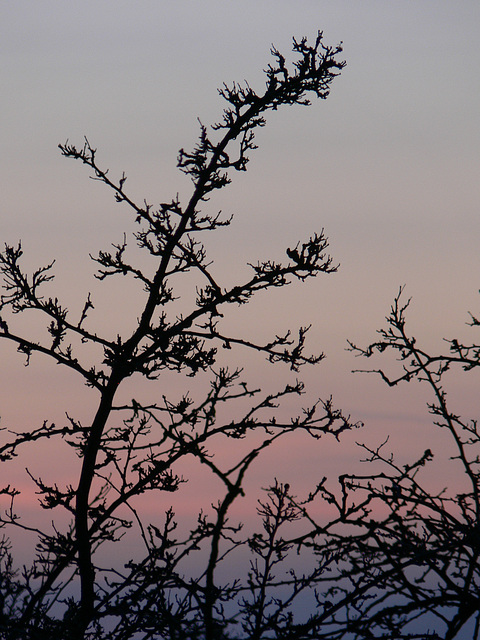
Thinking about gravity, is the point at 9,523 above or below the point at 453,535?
above

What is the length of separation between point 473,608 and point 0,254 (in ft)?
24.7

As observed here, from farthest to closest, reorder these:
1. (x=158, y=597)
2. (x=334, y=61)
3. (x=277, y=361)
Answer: (x=334, y=61)
(x=277, y=361)
(x=158, y=597)

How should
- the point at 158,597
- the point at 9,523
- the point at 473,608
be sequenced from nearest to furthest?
the point at 473,608 < the point at 158,597 < the point at 9,523

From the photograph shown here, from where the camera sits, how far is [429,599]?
3.59 m

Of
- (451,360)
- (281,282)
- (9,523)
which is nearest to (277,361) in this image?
(281,282)

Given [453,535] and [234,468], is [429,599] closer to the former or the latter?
[453,535]

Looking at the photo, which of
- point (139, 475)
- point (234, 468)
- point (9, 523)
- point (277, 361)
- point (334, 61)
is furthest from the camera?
point (334, 61)

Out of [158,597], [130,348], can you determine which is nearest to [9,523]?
[130,348]

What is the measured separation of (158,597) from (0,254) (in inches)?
231

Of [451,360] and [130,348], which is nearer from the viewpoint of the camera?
[451,360]

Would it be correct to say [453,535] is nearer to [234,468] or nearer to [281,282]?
[234,468]

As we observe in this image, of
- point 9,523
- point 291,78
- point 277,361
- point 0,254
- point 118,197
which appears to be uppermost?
point 291,78

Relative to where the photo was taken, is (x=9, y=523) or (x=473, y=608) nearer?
(x=473, y=608)

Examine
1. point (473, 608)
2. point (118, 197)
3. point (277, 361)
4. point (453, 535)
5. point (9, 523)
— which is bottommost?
point (473, 608)
